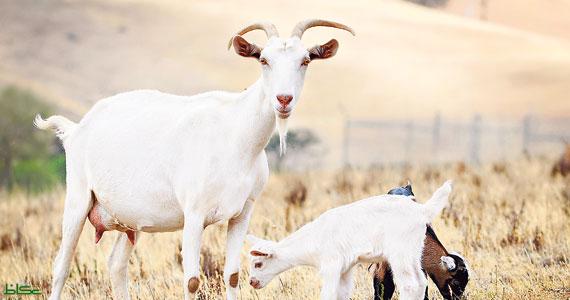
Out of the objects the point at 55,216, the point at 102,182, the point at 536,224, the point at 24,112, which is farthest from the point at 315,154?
the point at 102,182

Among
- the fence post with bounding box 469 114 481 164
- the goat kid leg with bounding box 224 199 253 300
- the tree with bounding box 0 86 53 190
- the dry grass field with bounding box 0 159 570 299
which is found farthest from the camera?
the fence post with bounding box 469 114 481 164

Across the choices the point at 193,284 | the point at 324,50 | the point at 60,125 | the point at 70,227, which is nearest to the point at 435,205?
the point at 324,50

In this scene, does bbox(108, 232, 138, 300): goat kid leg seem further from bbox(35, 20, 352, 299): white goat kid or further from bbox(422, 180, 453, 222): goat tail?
bbox(422, 180, 453, 222): goat tail

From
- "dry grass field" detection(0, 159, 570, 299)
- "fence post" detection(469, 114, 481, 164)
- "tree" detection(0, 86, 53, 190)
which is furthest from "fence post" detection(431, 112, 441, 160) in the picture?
"dry grass field" detection(0, 159, 570, 299)

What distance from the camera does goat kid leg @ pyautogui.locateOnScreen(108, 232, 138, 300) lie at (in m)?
9.03

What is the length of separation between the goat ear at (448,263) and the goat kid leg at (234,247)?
58.0 inches

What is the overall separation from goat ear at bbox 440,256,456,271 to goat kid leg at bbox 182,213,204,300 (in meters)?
1.71

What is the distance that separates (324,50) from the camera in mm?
7418

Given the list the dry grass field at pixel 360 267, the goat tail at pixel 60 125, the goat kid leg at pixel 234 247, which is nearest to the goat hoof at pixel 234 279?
the goat kid leg at pixel 234 247

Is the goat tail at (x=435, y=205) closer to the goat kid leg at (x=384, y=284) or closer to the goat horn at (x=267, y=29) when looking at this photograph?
the goat kid leg at (x=384, y=284)

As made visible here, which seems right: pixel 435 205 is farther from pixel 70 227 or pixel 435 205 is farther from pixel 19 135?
pixel 19 135

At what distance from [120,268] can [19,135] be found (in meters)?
31.4

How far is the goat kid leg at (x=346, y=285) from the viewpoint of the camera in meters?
7.00

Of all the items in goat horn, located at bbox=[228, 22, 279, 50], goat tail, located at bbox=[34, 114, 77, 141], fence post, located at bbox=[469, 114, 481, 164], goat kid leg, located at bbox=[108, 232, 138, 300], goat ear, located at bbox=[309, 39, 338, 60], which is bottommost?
goat kid leg, located at bbox=[108, 232, 138, 300]
